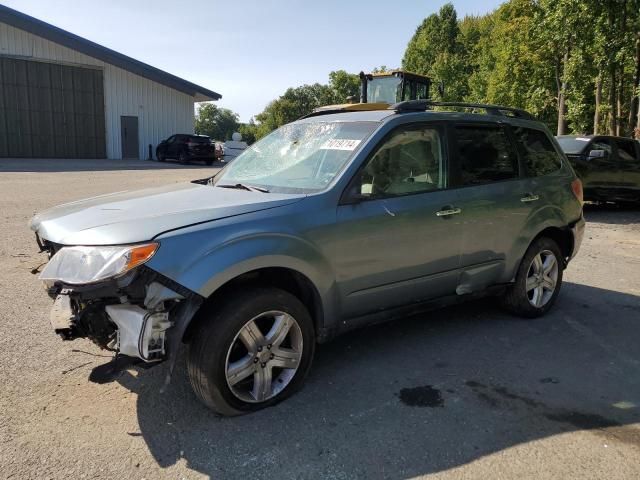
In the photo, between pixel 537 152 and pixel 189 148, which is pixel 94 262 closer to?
pixel 537 152

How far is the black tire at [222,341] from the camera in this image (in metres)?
2.91

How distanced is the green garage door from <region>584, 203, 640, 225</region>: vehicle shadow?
2468 centimetres

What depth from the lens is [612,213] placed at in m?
12.5

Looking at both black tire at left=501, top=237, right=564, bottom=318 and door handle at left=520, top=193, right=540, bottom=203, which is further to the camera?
black tire at left=501, top=237, right=564, bottom=318

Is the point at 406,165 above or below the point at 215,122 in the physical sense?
below

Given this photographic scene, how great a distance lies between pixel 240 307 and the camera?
2.99 m

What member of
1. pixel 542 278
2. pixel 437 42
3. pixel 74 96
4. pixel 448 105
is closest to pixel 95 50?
pixel 74 96

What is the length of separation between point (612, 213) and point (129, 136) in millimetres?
24957

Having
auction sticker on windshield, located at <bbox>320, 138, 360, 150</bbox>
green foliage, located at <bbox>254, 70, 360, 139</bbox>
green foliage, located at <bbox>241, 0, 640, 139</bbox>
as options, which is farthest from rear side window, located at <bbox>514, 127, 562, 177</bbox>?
green foliage, located at <bbox>254, 70, 360, 139</bbox>

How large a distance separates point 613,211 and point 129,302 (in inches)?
507

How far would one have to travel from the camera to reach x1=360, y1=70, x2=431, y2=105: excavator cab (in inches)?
620

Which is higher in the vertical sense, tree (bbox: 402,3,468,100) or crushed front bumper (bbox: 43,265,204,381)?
tree (bbox: 402,3,468,100)

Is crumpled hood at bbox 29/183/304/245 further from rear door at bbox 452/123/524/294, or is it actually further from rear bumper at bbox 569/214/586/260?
rear bumper at bbox 569/214/586/260

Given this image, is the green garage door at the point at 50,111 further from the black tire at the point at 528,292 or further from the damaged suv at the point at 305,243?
the black tire at the point at 528,292
